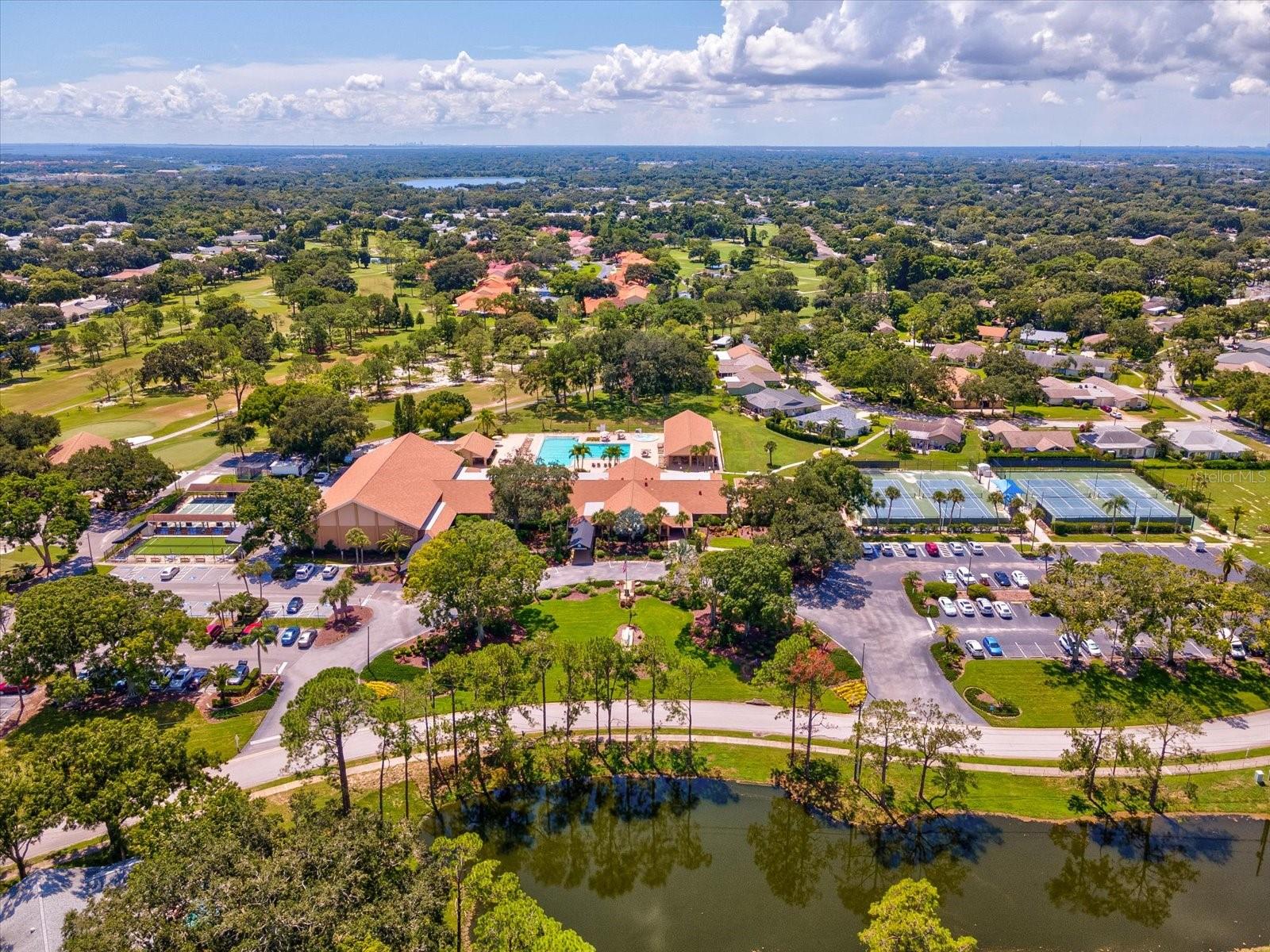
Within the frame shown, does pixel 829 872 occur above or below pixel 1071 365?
below

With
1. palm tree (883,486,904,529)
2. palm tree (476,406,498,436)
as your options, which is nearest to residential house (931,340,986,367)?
palm tree (883,486,904,529)

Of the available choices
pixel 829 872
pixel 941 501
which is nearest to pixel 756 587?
pixel 829 872

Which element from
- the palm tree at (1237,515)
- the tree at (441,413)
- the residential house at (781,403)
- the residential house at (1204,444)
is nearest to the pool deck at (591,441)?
the tree at (441,413)

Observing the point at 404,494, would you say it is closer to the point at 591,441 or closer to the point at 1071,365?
the point at 591,441

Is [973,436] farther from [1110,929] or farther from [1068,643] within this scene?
[1110,929]

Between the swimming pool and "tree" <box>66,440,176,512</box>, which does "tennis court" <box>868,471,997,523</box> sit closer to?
the swimming pool

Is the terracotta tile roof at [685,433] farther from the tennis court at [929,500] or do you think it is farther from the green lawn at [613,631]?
the green lawn at [613,631]
